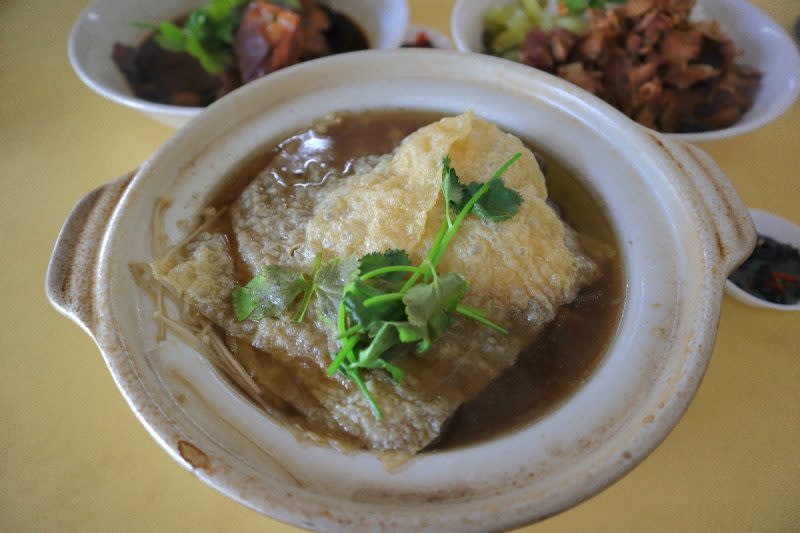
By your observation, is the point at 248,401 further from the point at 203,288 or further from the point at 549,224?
the point at 549,224

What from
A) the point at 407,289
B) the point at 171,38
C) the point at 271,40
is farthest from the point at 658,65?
the point at 171,38

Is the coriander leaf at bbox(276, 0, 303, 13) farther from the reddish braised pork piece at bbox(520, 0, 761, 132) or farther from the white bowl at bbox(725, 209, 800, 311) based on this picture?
the white bowl at bbox(725, 209, 800, 311)

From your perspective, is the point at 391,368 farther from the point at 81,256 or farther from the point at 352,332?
the point at 81,256

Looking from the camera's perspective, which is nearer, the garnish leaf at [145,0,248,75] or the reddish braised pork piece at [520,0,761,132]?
the reddish braised pork piece at [520,0,761,132]

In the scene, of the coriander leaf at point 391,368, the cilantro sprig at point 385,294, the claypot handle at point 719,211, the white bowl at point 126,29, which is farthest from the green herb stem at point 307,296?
the white bowl at point 126,29

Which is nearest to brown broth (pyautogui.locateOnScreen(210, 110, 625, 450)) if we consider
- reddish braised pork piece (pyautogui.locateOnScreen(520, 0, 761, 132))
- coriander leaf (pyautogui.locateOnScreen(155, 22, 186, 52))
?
reddish braised pork piece (pyautogui.locateOnScreen(520, 0, 761, 132))

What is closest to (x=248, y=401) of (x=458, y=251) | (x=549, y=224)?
(x=458, y=251)

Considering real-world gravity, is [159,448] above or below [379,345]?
below
